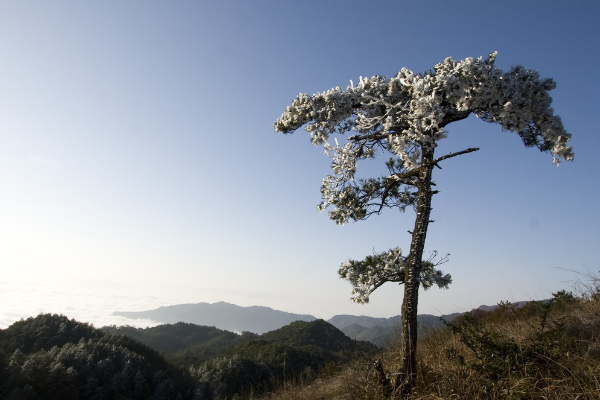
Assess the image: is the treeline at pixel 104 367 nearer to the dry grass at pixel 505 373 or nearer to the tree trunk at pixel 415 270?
the dry grass at pixel 505 373

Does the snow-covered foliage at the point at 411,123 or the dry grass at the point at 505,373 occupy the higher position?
the snow-covered foliage at the point at 411,123

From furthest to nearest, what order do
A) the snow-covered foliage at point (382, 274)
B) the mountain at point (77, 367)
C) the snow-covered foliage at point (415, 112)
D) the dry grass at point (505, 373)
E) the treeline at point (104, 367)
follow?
the treeline at point (104, 367), the mountain at point (77, 367), the snow-covered foliage at point (382, 274), the snow-covered foliage at point (415, 112), the dry grass at point (505, 373)

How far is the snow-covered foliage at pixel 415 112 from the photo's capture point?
4805 mm

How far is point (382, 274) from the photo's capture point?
245 inches

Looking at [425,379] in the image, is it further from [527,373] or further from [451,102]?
[451,102]

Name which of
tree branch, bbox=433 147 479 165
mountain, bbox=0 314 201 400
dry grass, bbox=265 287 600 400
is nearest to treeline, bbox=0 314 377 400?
mountain, bbox=0 314 201 400

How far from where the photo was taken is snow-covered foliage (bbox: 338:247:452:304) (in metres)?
6.17

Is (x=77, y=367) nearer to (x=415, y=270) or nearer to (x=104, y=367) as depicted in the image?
(x=104, y=367)

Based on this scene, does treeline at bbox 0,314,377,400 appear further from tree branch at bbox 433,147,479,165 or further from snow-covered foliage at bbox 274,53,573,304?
tree branch at bbox 433,147,479,165

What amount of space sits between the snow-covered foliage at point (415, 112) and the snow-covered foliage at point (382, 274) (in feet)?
3.35

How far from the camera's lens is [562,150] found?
4828 millimetres

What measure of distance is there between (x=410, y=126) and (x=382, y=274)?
2.83 meters

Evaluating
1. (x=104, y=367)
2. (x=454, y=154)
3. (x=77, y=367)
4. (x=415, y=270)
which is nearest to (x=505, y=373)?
(x=415, y=270)

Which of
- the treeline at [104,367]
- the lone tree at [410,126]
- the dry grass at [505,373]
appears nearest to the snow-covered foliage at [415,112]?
the lone tree at [410,126]
